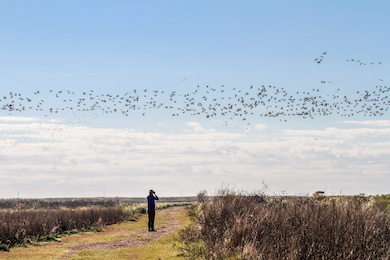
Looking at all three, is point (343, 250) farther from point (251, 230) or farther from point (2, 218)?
point (2, 218)

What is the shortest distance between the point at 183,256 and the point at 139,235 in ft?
25.7

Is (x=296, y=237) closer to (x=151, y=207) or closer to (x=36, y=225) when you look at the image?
(x=151, y=207)

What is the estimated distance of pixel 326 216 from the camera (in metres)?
12.0

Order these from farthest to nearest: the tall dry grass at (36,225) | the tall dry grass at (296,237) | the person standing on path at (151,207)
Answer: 1. the person standing on path at (151,207)
2. the tall dry grass at (36,225)
3. the tall dry grass at (296,237)

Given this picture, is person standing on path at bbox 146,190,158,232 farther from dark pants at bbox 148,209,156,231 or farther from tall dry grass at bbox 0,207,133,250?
tall dry grass at bbox 0,207,133,250

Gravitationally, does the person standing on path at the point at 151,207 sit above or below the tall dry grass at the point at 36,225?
above

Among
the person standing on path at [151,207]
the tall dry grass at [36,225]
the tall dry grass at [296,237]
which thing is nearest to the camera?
the tall dry grass at [296,237]

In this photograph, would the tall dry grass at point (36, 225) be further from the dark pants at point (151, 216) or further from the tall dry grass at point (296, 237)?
the tall dry grass at point (296, 237)

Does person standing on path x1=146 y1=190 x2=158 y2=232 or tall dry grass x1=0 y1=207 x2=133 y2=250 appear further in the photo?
person standing on path x1=146 y1=190 x2=158 y2=232

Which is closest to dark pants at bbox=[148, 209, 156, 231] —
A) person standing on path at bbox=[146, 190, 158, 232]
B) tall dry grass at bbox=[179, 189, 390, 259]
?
person standing on path at bbox=[146, 190, 158, 232]

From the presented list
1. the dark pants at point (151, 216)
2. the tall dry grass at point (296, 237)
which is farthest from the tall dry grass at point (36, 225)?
the tall dry grass at point (296, 237)

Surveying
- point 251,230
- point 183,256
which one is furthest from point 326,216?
point 183,256

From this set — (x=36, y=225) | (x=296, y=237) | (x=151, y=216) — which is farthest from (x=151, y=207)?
(x=296, y=237)

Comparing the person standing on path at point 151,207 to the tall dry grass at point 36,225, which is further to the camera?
the person standing on path at point 151,207
